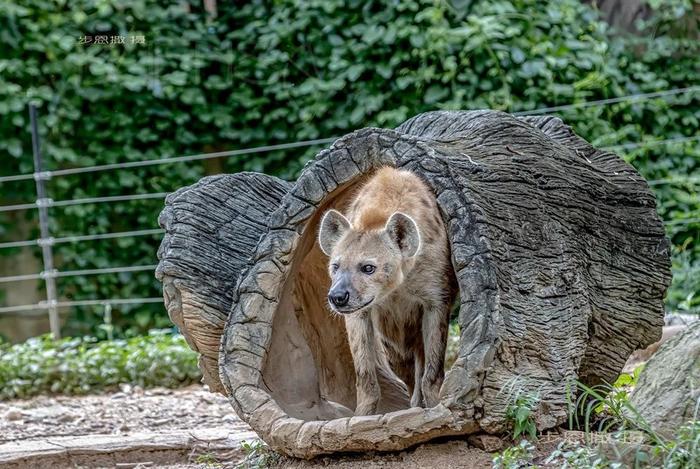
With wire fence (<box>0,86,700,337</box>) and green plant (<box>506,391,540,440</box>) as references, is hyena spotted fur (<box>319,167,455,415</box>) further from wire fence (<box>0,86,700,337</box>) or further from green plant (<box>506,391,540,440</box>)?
wire fence (<box>0,86,700,337</box>)

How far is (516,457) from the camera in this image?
3.85 meters

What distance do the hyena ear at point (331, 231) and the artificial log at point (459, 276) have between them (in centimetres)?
7

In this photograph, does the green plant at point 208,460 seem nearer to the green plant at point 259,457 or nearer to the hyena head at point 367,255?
the green plant at point 259,457

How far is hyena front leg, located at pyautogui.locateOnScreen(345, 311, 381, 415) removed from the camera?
4492 mm

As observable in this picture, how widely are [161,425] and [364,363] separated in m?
2.24

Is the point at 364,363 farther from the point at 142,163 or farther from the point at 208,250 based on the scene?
the point at 142,163

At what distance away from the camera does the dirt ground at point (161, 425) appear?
406 cm

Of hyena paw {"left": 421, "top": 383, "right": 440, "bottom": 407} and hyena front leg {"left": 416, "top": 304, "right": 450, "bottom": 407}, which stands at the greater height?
hyena front leg {"left": 416, "top": 304, "right": 450, "bottom": 407}

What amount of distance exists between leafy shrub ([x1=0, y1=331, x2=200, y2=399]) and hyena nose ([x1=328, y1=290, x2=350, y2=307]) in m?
3.57

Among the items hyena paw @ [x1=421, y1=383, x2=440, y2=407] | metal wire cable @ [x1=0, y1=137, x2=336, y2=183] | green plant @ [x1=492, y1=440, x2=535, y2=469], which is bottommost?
green plant @ [x1=492, y1=440, x2=535, y2=469]

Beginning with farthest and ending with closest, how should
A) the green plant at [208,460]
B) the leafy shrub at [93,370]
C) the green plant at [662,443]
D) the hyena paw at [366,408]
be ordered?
the leafy shrub at [93,370]
the green plant at [208,460]
the hyena paw at [366,408]
the green plant at [662,443]

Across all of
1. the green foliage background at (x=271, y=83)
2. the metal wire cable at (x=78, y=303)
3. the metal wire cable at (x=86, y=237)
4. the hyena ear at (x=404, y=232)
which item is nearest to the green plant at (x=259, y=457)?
the hyena ear at (x=404, y=232)

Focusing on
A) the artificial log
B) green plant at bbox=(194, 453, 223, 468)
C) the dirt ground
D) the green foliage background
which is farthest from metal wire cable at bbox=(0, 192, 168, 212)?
the artificial log

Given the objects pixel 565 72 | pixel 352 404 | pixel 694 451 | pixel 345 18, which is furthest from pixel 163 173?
pixel 694 451
